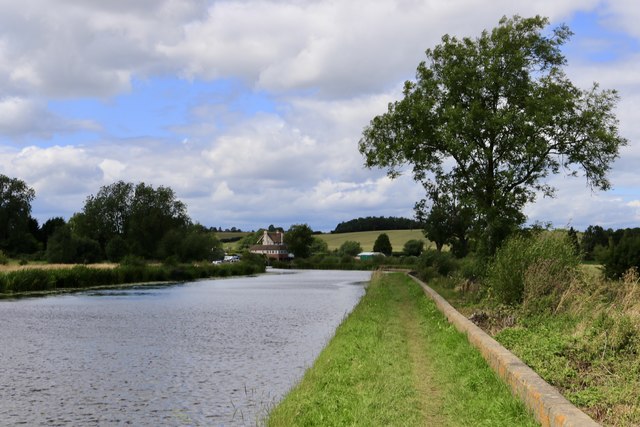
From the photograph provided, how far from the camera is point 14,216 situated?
309ft

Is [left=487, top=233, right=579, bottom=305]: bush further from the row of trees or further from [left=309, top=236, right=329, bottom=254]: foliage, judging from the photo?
[left=309, top=236, right=329, bottom=254]: foliage

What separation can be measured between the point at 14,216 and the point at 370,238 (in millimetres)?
91673

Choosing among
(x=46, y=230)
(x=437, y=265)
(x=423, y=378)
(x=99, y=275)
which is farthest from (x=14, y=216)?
(x=423, y=378)

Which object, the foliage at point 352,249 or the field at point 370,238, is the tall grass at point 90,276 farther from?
the field at point 370,238

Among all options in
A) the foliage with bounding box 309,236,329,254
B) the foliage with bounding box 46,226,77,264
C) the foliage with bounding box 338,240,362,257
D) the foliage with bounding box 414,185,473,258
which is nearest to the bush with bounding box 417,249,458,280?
the foliage with bounding box 414,185,473,258

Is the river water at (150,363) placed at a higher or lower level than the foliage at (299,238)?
lower

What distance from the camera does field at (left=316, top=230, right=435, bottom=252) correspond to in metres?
148

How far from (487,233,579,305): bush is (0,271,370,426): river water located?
206 inches

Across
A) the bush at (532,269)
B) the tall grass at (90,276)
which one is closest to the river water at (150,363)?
the bush at (532,269)

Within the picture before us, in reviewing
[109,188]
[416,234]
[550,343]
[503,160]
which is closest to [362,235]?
[416,234]

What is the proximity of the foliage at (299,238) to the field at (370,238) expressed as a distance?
16.1 m

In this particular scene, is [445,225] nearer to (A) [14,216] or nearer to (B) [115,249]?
(B) [115,249]

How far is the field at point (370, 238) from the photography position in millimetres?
148100

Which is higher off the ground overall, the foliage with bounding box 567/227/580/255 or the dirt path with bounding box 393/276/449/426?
the foliage with bounding box 567/227/580/255
